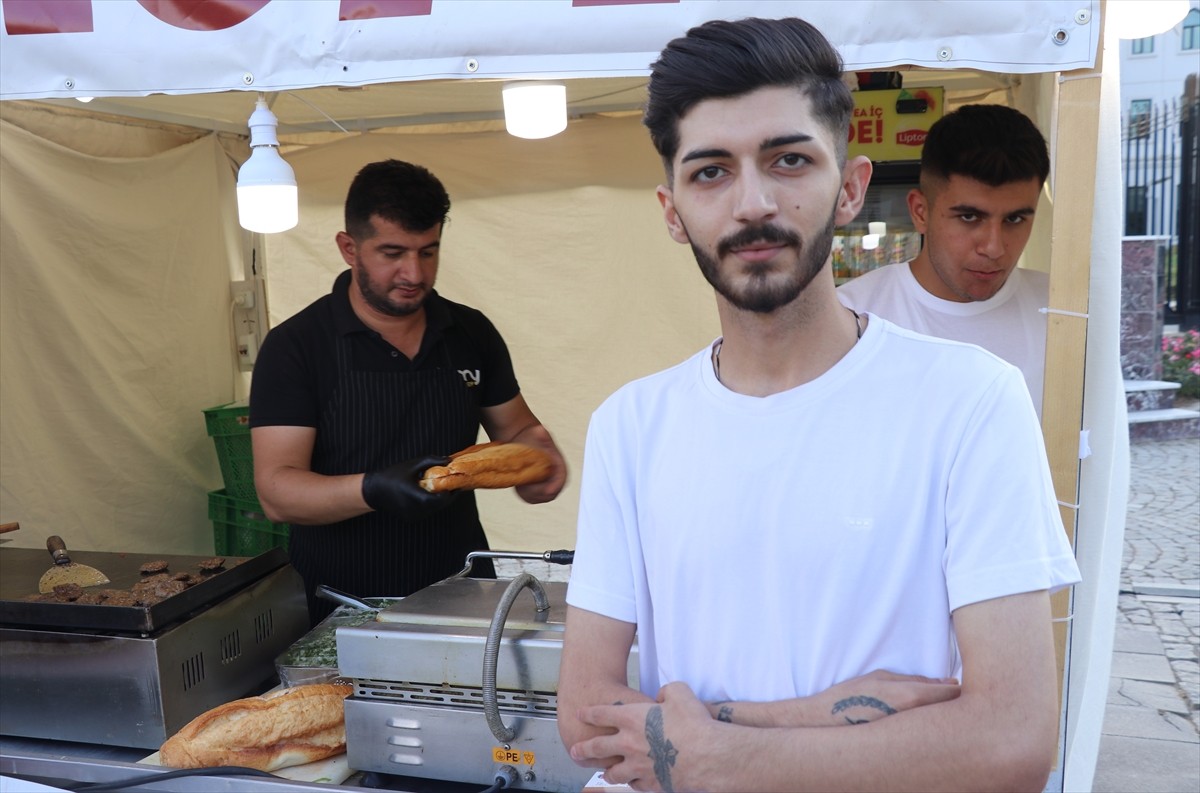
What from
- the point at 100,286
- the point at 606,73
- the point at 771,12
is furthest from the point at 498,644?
the point at 100,286

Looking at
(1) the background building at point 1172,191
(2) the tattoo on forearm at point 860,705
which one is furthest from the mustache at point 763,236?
(1) the background building at point 1172,191

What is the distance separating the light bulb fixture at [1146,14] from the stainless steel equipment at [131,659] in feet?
7.83

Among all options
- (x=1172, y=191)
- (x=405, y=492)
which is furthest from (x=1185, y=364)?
(x=405, y=492)

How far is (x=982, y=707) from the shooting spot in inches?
46.8

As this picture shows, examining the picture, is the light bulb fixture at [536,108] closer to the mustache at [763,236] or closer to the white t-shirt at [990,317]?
the white t-shirt at [990,317]

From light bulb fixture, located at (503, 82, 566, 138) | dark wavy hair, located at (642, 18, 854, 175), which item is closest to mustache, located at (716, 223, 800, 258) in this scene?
dark wavy hair, located at (642, 18, 854, 175)

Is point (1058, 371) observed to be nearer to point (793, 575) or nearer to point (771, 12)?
point (771, 12)

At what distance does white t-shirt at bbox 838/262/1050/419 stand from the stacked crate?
3248 millimetres

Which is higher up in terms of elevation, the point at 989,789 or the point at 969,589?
the point at 969,589

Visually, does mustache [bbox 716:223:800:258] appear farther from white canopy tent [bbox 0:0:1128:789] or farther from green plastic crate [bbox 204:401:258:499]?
green plastic crate [bbox 204:401:258:499]

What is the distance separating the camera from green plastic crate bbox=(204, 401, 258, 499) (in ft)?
16.3

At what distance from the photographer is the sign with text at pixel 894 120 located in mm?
4332

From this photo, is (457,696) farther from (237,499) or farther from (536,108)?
(237,499)

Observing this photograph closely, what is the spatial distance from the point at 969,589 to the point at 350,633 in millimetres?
1286
